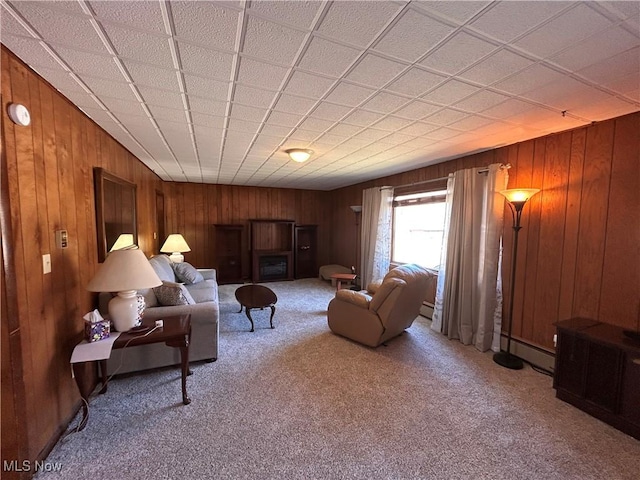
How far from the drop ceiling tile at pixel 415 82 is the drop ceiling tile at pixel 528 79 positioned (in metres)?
0.42

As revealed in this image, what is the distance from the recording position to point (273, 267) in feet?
22.0

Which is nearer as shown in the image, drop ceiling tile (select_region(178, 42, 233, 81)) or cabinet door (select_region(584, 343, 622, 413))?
drop ceiling tile (select_region(178, 42, 233, 81))

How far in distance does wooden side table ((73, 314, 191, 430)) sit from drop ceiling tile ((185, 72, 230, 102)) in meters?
1.80

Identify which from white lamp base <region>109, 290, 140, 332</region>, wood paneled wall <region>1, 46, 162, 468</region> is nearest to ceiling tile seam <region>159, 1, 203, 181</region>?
wood paneled wall <region>1, 46, 162, 468</region>

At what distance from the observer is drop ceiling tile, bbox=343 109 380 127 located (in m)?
2.23

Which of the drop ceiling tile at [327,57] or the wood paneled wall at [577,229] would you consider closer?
the drop ceiling tile at [327,57]

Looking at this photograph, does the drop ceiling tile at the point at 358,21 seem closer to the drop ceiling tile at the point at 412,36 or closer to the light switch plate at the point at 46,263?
the drop ceiling tile at the point at 412,36

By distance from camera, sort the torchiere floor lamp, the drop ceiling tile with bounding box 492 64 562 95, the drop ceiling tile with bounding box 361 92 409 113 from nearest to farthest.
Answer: the drop ceiling tile with bounding box 492 64 562 95 → the drop ceiling tile with bounding box 361 92 409 113 → the torchiere floor lamp

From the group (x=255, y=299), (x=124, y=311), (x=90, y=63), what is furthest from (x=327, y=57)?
(x=255, y=299)

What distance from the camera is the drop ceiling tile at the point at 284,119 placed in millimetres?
2275

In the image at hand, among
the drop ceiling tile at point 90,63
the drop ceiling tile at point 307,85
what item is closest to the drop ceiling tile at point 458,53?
the drop ceiling tile at point 307,85

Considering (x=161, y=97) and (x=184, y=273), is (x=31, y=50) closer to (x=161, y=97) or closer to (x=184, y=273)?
(x=161, y=97)

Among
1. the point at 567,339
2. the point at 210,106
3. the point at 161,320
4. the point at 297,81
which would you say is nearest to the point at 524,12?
the point at 297,81

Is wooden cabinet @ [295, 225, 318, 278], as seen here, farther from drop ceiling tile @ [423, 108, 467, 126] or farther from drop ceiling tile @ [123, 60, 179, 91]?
drop ceiling tile @ [123, 60, 179, 91]
